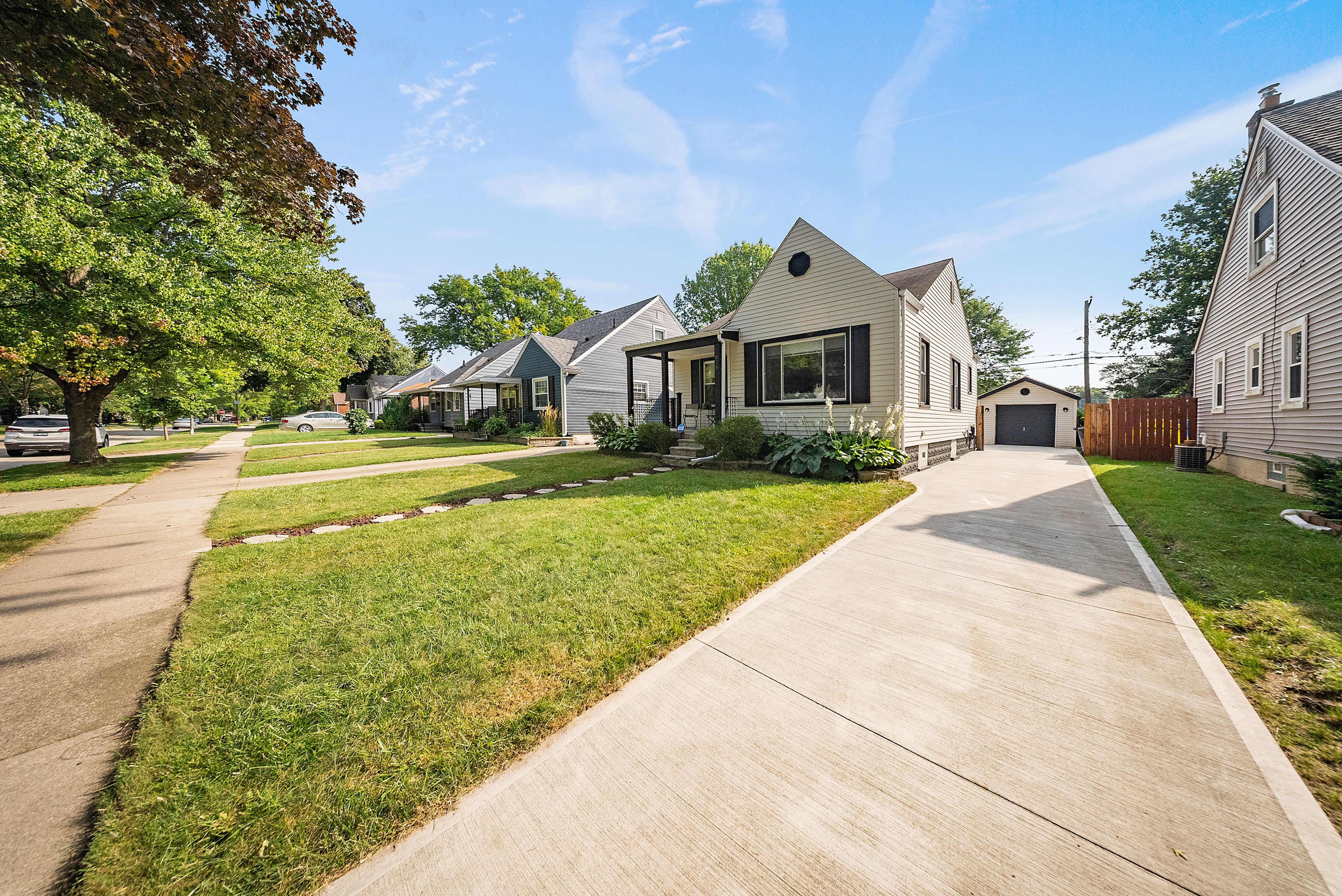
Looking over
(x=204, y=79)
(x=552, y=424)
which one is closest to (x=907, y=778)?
(x=204, y=79)

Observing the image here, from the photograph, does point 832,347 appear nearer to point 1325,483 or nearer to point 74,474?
point 1325,483

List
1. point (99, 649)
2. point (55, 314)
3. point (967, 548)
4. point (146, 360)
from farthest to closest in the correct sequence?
point (146, 360) → point (55, 314) → point (967, 548) → point (99, 649)

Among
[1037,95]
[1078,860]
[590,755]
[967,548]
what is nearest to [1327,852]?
[1078,860]

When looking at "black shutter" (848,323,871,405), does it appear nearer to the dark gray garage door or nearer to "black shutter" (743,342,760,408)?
"black shutter" (743,342,760,408)

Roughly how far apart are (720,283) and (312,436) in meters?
27.7

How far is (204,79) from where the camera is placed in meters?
3.53

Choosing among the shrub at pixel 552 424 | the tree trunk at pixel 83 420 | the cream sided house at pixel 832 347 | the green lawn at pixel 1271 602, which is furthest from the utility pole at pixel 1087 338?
the tree trunk at pixel 83 420

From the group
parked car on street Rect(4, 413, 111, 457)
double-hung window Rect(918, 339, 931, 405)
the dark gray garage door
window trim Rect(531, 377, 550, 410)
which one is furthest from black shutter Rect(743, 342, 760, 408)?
parked car on street Rect(4, 413, 111, 457)

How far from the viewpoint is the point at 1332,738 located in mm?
1895

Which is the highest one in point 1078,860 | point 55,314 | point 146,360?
point 55,314

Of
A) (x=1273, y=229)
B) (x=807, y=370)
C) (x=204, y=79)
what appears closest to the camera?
(x=204, y=79)

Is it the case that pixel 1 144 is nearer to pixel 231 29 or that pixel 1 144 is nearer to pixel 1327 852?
pixel 231 29

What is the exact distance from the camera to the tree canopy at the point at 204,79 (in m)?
3.13

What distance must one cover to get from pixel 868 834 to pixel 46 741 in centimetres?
344
